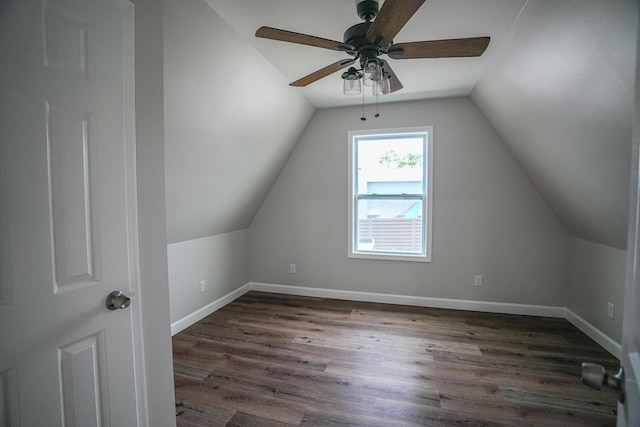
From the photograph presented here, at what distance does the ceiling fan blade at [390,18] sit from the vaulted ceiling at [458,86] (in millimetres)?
460

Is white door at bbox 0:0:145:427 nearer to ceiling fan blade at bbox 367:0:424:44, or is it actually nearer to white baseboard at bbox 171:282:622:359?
ceiling fan blade at bbox 367:0:424:44

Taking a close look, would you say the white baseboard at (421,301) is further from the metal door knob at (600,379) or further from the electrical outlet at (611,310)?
the metal door knob at (600,379)

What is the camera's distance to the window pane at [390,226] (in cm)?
339

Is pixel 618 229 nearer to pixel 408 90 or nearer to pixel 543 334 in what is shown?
pixel 543 334

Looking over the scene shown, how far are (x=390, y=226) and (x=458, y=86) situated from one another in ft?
5.64

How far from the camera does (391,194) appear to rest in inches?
135

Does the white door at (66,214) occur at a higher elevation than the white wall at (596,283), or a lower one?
higher

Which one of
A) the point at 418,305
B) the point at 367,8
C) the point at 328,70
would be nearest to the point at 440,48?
the point at 367,8

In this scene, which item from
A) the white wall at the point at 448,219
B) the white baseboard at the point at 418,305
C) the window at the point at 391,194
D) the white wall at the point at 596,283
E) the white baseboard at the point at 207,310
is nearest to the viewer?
the white wall at the point at 596,283

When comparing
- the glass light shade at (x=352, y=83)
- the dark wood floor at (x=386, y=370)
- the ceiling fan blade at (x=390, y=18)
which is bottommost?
the dark wood floor at (x=386, y=370)

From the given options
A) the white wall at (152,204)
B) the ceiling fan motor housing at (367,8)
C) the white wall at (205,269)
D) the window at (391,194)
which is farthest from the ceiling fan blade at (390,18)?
the white wall at (205,269)

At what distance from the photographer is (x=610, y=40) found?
1.25 m

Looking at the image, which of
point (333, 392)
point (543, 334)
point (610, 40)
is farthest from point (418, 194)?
point (333, 392)

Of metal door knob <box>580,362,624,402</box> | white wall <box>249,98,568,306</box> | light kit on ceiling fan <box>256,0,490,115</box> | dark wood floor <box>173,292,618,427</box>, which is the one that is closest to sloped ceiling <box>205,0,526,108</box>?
light kit on ceiling fan <box>256,0,490,115</box>
